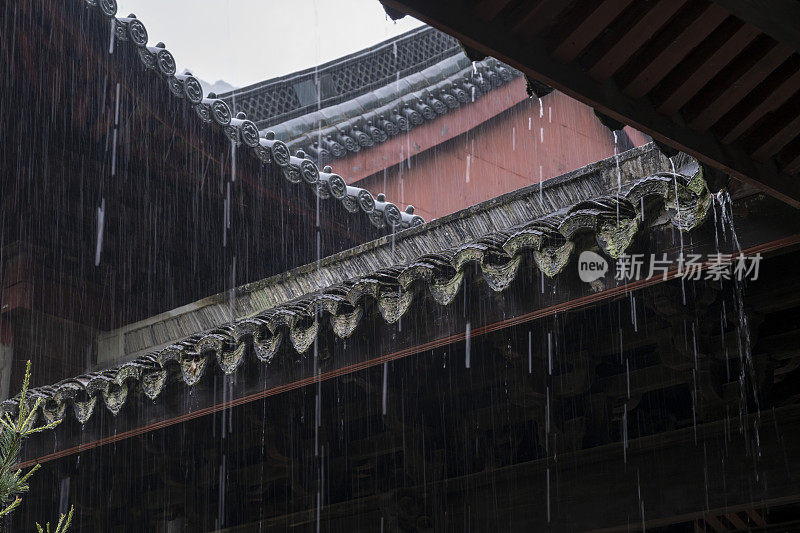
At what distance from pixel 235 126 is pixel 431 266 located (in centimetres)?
309

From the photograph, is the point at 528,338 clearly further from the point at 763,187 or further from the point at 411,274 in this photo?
the point at 763,187

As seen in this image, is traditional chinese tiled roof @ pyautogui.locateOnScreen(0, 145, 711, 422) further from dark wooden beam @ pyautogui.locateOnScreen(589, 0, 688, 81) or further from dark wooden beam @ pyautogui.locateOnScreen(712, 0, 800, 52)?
dark wooden beam @ pyautogui.locateOnScreen(712, 0, 800, 52)

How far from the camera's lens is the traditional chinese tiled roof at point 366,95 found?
11320 millimetres

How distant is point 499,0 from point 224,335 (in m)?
3.12

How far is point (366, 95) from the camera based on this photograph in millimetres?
11867

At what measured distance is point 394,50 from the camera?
1230 cm

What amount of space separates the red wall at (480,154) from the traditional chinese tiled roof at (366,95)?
0.19 m

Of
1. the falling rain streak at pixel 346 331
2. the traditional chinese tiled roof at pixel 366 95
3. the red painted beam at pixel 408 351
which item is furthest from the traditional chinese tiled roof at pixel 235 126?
the traditional chinese tiled roof at pixel 366 95

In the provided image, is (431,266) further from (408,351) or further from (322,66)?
(322,66)

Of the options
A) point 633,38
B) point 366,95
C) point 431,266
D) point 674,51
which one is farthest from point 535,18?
point 366,95

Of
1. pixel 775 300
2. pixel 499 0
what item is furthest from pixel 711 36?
pixel 775 300

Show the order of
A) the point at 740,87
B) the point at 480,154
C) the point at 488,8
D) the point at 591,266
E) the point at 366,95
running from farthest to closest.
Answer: the point at 366,95, the point at 480,154, the point at 591,266, the point at 740,87, the point at 488,8

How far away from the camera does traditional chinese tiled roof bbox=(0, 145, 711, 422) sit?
148 inches

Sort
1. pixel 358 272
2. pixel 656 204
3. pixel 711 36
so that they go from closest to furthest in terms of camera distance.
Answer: pixel 711 36, pixel 656 204, pixel 358 272
